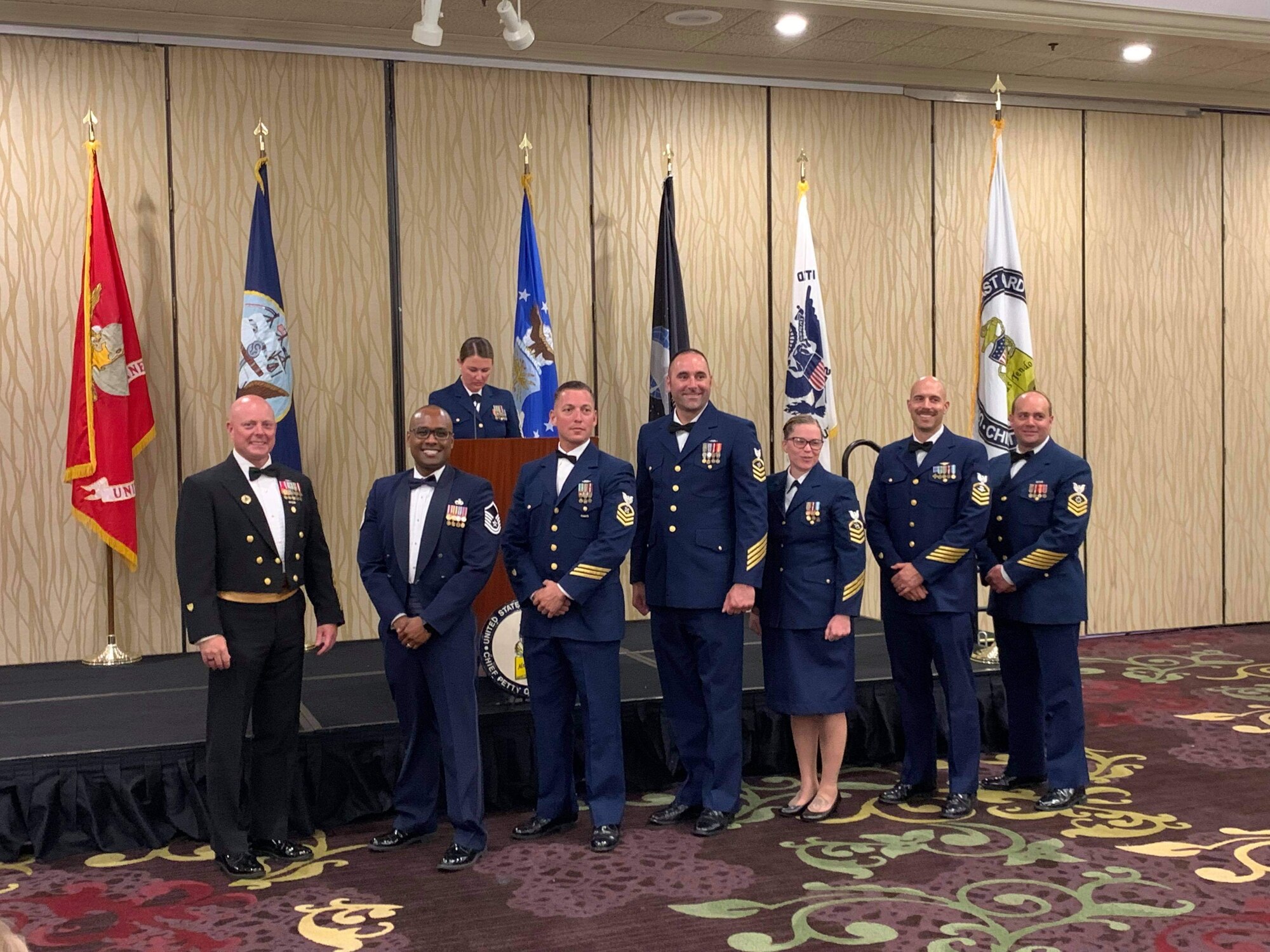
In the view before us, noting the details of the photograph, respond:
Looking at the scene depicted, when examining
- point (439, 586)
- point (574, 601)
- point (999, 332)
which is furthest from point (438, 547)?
point (999, 332)

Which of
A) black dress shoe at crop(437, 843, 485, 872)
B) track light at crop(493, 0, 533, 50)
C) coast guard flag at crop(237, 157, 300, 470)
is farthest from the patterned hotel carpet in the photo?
track light at crop(493, 0, 533, 50)

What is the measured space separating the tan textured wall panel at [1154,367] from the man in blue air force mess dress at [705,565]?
455 cm

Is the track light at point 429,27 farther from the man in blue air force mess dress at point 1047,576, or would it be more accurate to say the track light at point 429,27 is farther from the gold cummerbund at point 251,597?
the man in blue air force mess dress at point 1047,576

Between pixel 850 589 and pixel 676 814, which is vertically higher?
pixel 850 589

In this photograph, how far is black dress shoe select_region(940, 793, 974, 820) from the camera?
14.6ft

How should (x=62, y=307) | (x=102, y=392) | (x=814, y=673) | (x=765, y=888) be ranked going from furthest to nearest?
(x=62, y=307)
(x=102, y=392)
(x=814, y=673)
(x=765, y=888)

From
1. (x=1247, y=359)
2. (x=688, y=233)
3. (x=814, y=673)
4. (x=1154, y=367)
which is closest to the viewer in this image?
(x=814, y=673)

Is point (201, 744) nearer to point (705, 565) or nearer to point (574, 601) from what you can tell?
point (574, 601)

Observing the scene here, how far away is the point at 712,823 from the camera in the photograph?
435 cm

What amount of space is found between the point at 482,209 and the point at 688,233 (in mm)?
1183

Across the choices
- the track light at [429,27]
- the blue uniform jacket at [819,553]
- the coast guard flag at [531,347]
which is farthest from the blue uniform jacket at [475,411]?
the blue uniform jacket at [819,553]

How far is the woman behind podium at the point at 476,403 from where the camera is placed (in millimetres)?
6039

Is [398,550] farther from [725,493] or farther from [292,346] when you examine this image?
[292,346]

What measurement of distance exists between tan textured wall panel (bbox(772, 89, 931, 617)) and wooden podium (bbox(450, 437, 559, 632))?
271 cm
